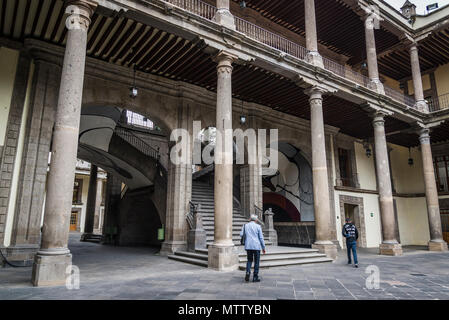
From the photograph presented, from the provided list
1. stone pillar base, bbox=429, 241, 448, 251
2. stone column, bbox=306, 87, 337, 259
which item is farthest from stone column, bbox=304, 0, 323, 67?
stone pillar base, bbox=429, 241, 448, 251

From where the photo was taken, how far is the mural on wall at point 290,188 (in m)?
17.5

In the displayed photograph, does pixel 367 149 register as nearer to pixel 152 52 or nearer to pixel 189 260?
pixel 189 260

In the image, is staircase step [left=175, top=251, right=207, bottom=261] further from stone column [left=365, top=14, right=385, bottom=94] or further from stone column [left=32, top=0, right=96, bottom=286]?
stone column [left=365, top=14, right=385, bottom=94]

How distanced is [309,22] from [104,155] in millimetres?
10482

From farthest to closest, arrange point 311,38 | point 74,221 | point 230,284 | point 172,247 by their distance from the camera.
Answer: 1. point 74,221
2. point 311,38
3. point 172,247
4. point 230,284

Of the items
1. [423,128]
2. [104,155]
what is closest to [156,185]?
[104,155]

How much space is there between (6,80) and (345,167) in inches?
667

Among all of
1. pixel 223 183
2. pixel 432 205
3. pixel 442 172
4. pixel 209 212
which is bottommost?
pixel 209 212

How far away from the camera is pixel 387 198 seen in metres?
13.5

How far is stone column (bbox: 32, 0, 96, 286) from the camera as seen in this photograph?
20.0 feet

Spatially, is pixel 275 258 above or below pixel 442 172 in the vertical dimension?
below

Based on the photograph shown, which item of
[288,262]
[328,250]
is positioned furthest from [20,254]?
[328,250]

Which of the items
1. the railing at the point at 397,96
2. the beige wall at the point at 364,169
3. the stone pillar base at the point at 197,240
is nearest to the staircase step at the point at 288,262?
the stone pillar base at the point at 197,240

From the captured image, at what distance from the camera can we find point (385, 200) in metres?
13.5
